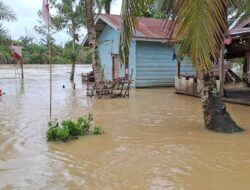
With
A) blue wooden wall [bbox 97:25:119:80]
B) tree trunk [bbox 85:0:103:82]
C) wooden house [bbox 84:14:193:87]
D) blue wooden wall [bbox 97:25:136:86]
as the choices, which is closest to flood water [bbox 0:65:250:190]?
tree trunk [bbox 85:0:103:82]

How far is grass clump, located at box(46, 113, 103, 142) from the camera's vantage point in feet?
26.7

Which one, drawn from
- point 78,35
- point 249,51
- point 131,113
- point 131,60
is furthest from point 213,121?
point 78,35

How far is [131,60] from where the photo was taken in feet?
72.9

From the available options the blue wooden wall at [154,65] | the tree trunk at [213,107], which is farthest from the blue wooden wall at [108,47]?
the tree trunk at [213,107]

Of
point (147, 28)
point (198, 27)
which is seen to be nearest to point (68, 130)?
point (198, 27)

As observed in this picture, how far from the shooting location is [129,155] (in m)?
7.09

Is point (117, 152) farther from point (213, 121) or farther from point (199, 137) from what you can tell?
point (213, 121)

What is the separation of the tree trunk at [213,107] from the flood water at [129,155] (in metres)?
0.29

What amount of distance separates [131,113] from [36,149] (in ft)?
16.4

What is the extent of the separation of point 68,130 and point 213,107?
10.8ft

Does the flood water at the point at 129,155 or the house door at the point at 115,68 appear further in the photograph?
the house door at the point at 115,68

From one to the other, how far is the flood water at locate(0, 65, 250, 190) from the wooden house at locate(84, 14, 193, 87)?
10.3m

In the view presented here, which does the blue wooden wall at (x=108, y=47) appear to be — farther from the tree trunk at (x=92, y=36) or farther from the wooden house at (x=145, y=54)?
the tree trunk at (x=92, y=36)

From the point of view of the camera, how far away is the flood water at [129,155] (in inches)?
223
